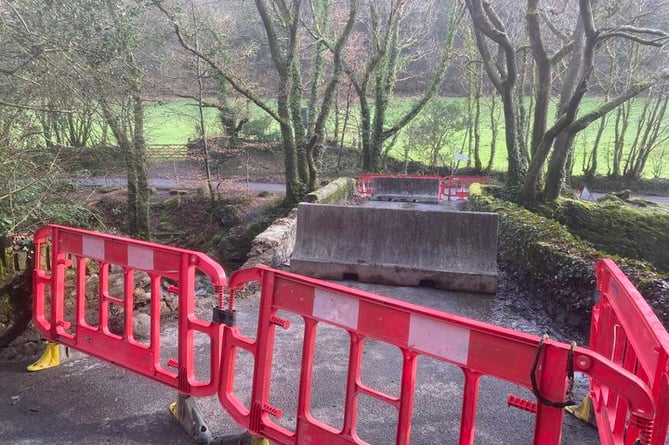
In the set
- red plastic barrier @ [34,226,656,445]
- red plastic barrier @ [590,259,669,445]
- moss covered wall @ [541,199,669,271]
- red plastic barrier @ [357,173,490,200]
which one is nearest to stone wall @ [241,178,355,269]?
red plastic barrier @ [34,226,656,445]

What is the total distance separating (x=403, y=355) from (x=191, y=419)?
1866 millimetres

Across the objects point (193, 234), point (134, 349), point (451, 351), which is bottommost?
point (193, 234)

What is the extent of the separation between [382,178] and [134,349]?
15.9m

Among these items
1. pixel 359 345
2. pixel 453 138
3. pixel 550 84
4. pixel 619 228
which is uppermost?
pixel 550 84

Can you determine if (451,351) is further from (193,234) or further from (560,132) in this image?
(193,234)

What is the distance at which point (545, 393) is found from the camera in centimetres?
229

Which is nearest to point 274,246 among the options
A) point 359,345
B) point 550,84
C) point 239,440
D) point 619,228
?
point 239,440

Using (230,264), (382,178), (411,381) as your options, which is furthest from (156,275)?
(382,178)

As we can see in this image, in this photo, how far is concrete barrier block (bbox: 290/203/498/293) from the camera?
793 centimetres

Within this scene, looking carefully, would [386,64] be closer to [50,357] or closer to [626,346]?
[50,357]

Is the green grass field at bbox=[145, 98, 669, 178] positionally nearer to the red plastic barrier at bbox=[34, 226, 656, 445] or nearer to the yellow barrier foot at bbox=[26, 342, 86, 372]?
the yellow barrier foot at bbox=[26, 342, 86, 372]

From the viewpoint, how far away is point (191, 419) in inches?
144

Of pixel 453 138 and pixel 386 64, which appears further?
pixel 453 138

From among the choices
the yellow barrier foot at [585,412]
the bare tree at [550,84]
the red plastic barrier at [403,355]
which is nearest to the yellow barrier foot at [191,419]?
the red plastic barrier at [403,355]
